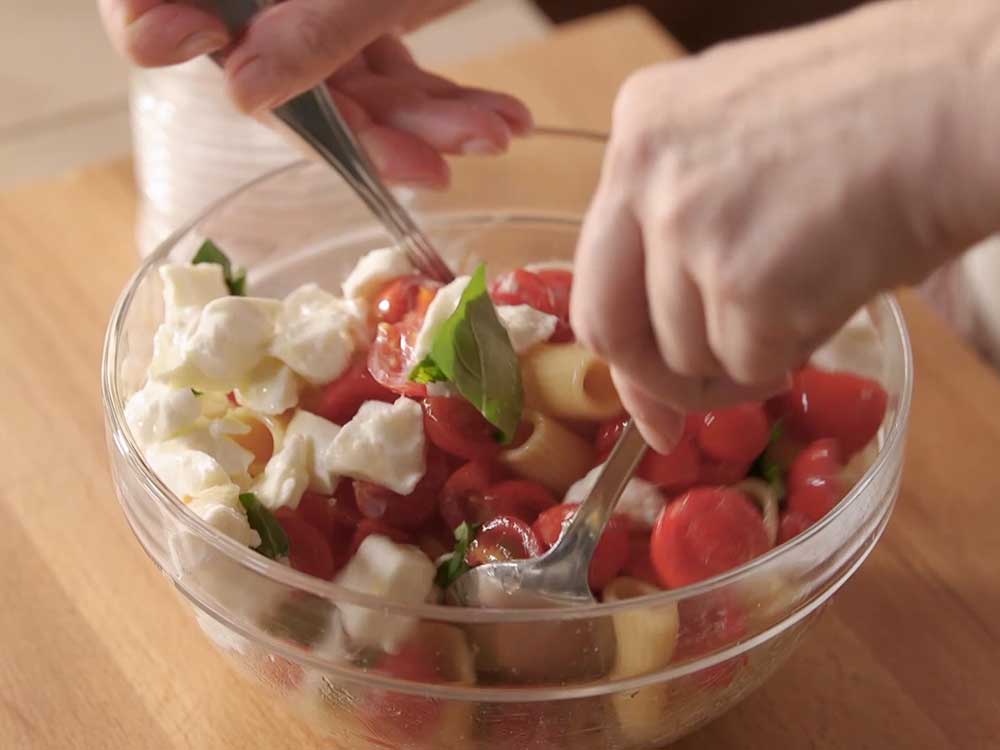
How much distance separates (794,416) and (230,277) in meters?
0.42

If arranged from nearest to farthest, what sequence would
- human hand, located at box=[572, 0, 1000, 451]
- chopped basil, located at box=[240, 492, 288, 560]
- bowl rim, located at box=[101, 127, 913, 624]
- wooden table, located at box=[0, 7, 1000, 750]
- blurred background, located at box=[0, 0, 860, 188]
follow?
human hand, located at box=[572, 0, 1000, 451]
bowl rim, located at box=[101, 127, 913, 624]
chopped basil, located at box=[240, 492, 288, 560]
wooden table, located at box=[0, 7, 1000, 750]
blurred background, located at box=[0, 0, 860, 188]

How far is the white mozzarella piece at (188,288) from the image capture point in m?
0.94

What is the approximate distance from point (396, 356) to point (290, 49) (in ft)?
0.76

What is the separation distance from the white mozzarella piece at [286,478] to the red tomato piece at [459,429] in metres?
0.08

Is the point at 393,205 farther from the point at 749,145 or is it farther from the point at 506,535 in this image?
the point at 749,145

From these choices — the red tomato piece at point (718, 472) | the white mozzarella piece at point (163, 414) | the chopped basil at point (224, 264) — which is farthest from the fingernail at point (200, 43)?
the red tomato piece at point (718, 472)

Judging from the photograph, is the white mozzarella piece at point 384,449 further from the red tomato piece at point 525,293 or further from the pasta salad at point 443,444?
the red tomato piece at point 525,293

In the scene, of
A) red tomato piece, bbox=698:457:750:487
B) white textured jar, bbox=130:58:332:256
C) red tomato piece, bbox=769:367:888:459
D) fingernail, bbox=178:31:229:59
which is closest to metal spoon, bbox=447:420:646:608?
red tomato piece, bbox=698:457:750:487

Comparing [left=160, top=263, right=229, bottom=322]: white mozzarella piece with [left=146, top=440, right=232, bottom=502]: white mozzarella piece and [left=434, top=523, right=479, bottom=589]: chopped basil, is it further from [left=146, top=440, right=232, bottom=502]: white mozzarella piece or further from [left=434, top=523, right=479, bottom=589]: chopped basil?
[left=434, top=523, right=479, bottom=589]: chopped basil

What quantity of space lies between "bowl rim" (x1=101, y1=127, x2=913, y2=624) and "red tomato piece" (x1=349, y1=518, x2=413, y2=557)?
0.06m

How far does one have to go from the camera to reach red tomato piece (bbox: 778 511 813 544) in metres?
0.87

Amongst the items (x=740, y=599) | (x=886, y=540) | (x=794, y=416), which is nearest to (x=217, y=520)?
(x=740, y=599)

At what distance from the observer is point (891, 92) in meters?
0.57

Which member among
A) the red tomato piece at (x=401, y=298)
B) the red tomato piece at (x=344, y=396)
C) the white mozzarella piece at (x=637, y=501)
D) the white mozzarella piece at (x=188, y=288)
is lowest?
the white mozzarella piece at (x=637, y=501)
